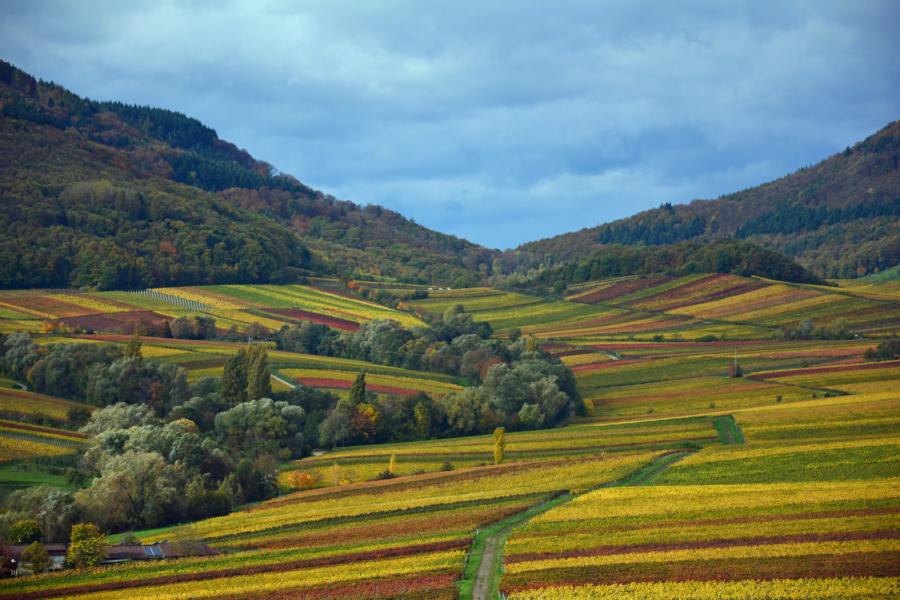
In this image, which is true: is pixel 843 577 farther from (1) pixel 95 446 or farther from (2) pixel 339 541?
(1) pixel 95 446

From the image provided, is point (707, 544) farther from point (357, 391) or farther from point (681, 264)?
point (681, 264)

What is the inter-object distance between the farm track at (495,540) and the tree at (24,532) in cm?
2269

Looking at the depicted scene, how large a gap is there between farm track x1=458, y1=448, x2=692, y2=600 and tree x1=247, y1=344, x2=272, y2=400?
35082 mm

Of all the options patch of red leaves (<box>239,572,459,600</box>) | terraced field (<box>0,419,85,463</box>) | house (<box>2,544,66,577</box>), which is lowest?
house (<box>2,544,66,577</box>)

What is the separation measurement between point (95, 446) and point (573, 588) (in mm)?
41106

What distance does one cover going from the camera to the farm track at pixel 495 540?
3912 cm

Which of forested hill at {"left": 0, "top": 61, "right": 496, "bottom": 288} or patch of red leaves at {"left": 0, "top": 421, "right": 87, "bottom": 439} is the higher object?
forested hill at {"left": 0, "top": 61, "right": 496, "bottom": 288}

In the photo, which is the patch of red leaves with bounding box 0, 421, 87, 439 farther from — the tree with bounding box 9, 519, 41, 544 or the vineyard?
the tree with bounding box 9, 519, 41, 544

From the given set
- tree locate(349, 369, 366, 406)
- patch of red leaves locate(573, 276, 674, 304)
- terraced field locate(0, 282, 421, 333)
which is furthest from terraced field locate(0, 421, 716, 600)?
patch of red leaves locate(573, 276, 674, 304)

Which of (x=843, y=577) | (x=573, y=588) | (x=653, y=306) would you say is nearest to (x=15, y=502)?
(x=573, y=588)

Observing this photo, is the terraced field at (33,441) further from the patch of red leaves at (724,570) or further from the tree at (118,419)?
the patch of red leaves at (724,570)

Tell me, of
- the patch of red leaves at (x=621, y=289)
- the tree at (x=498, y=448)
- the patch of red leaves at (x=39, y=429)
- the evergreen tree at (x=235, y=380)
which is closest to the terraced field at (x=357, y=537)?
the tree at (x=498, y=448)

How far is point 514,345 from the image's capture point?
11331 centimetres

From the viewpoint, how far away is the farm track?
3912 centimetres
